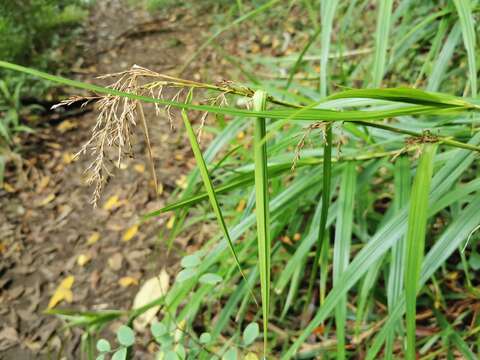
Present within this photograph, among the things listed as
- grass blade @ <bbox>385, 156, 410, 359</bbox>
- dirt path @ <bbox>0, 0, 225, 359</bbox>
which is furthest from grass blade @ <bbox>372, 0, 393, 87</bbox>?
dirt path @ <bbox>0, 0, 225, 359</bbox>

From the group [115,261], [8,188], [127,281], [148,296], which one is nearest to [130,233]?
[115,261]

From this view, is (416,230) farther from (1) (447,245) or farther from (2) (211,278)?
(2) (211,278)

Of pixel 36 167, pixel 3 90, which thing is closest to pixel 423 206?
pixel 36 167

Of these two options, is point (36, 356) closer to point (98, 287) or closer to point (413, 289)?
point (98, 287)

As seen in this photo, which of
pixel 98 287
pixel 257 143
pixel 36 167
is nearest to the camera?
pixel 257 143

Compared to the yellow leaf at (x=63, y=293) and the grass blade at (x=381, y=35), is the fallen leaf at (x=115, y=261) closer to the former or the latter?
the yellow leaf at (x=63, y=293)
